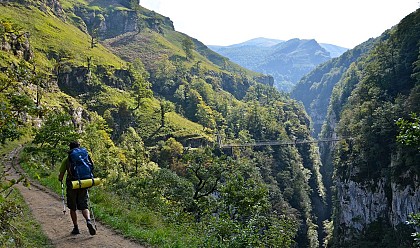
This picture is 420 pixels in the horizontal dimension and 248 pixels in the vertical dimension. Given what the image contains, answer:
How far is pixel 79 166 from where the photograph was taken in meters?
7.31

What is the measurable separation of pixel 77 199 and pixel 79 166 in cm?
80

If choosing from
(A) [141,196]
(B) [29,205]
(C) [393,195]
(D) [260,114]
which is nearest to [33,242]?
(B) [29,205]

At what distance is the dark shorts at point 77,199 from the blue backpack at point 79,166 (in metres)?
0.38

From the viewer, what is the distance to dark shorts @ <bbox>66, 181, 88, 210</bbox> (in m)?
7.48

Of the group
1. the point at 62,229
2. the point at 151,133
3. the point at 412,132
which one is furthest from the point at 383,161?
the point at 62,229

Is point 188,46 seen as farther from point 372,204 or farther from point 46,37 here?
point 372,204

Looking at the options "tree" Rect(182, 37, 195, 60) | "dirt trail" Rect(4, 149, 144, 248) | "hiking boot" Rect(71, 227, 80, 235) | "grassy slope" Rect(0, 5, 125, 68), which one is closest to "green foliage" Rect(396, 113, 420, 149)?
"dirt trail" Rect(4, 149, 144, 248)

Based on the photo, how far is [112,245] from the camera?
747 cm

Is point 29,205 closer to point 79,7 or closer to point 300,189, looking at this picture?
point 300,189

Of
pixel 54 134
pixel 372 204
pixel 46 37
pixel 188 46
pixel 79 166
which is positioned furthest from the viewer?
pixel 188 46

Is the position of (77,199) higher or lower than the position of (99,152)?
higher

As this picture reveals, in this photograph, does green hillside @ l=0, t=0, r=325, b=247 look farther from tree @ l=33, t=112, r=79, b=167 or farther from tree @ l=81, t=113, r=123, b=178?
tree @ l=81, t=113, r=123, b=178

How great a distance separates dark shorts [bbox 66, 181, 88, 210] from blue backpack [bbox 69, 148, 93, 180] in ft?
1.26

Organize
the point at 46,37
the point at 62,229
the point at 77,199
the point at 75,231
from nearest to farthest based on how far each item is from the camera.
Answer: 1. the point at 77,199
2. the point at 75,231
3. the point at 62,229
4. the point at 46,37
